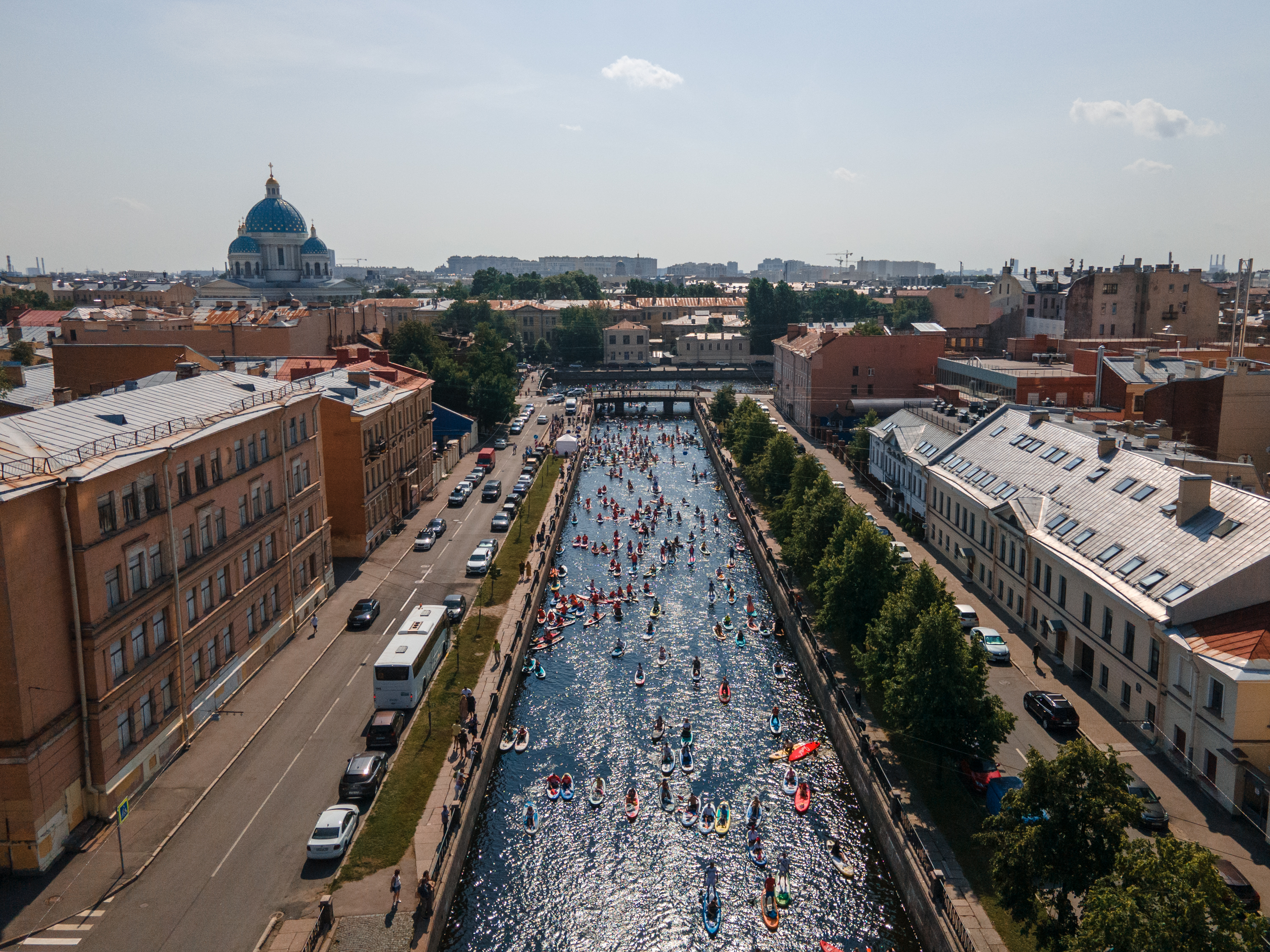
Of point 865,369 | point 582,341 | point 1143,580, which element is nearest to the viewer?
point 1143,580

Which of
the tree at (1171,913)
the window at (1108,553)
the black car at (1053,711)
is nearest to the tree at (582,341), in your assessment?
the window at (1108,553)

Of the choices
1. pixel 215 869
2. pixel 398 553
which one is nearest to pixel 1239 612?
pixel 215 869

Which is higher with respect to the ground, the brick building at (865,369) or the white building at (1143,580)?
the brick building at (865,369)

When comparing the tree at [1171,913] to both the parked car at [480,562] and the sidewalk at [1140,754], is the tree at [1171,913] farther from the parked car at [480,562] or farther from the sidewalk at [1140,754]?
the parked car at [480,562]

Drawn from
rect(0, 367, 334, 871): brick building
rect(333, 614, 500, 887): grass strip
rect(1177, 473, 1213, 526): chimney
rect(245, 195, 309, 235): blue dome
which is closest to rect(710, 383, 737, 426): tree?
rect(333, 614, 500, 887): grass strip

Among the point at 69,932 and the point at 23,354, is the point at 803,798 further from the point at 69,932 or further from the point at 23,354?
the point at 23,354

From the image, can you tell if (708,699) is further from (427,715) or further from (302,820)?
(302,820)

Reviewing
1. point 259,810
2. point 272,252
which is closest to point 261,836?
point 259,810
